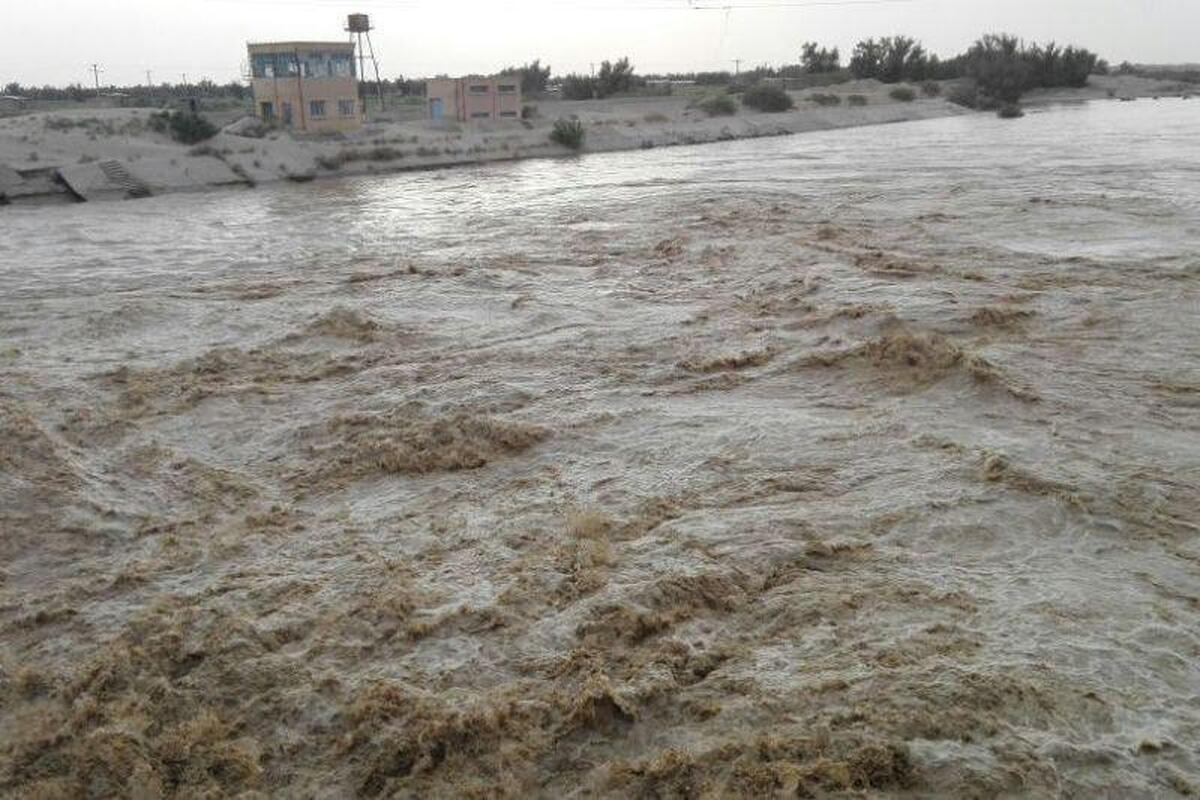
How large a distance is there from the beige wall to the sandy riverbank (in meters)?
1.14

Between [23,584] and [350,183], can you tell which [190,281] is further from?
[350,183]

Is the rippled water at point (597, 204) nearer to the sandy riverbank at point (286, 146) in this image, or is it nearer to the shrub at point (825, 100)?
the sandy riverbank at point (286, 146)

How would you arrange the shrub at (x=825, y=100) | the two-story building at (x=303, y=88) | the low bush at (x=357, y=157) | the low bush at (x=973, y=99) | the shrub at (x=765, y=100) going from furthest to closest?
the low bush at (x=973, y=99) → the shrub at (x=825, y=100) → the shrub at (x=765, y=100) → the two-story building at (x=303, y=88) → the low bush at (x=357, y=157)

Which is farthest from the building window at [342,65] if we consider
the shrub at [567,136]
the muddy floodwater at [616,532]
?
the muddy floodwater at [616,532]

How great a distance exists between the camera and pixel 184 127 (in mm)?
24734

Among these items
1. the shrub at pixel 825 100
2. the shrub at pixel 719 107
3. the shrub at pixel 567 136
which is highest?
the shrub at pixel 825 100

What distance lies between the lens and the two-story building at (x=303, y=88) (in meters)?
29.4

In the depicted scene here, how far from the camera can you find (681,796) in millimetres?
3084

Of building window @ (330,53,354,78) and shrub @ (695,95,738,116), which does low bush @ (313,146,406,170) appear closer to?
building window @ (330,53,354,78)

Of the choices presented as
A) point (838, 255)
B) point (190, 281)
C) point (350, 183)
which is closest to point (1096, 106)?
point (350, 183)

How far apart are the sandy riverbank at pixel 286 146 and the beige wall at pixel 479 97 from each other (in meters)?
1.14

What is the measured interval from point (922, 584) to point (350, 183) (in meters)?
20.2

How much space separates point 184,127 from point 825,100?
88.7ft

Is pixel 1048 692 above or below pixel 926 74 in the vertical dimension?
below
